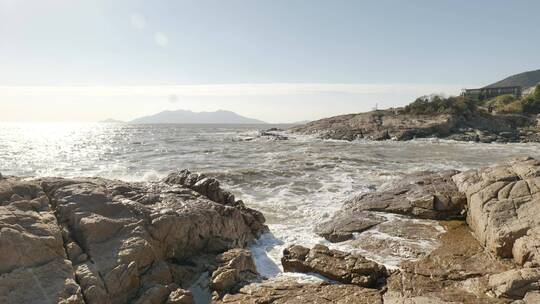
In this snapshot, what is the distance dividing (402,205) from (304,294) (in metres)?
7.41

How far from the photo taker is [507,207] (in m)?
9.94

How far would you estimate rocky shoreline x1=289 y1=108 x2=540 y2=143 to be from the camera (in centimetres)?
5278

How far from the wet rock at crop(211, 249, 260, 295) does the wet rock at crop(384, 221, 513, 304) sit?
2914 millimetres

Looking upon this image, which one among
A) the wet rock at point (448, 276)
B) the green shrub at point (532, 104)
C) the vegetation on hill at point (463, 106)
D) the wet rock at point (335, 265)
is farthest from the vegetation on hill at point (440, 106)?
the wet rock at point (335, 265)

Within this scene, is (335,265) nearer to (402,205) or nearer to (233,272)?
(233,272)

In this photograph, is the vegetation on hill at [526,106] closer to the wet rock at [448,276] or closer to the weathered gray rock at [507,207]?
the weathered gray rock at [507,207]

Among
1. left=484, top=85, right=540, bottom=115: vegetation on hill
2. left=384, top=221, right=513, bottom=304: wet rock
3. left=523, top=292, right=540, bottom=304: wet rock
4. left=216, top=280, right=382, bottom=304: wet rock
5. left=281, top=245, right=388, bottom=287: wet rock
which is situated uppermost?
left=484, top=85, right=540, bottom=115: vegetation on hill

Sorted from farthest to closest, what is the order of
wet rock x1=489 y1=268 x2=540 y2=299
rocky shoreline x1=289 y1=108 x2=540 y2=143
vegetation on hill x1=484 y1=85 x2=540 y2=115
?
vegetation on hill x1=484 y1=85 x2=540 y2=115
rocky shoreline x1=289 y1=108 x2=540 y2=143
wet rock x1=489 y1=268 x2=540 y2=299

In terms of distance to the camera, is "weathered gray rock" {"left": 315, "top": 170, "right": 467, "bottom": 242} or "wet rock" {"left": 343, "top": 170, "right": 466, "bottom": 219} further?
"wet rock" {"left": 343, "top": 170, "right": 466, "bottom": 219}

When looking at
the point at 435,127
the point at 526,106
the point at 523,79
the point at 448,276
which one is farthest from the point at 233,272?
the point at 523,79

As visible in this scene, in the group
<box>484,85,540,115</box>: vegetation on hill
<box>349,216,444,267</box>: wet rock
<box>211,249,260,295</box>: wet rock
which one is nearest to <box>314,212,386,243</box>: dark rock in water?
<box>349,216,444,267</box>: wet rock

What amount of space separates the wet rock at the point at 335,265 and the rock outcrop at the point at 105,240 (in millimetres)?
1535

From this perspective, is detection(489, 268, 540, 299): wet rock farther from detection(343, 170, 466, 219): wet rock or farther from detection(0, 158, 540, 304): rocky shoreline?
detection(343, 170, 466, 219): wet rock

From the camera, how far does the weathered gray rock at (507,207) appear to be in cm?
867
